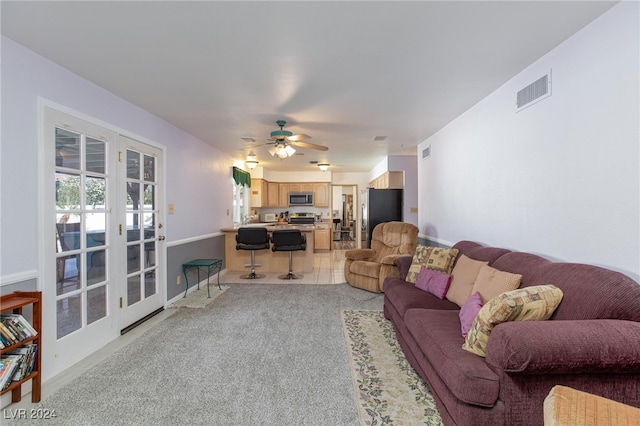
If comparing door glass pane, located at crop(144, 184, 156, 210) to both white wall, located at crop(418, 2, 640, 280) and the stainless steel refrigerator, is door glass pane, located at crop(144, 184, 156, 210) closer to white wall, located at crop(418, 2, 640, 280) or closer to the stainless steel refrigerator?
white wall, located at crop(418, 2, 640, 280)

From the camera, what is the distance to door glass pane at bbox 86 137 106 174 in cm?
263

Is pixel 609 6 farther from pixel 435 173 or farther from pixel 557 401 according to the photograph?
pixel 435 173

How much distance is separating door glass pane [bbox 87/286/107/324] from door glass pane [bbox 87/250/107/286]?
3.3 inches

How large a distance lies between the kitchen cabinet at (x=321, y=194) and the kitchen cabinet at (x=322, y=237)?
80cm

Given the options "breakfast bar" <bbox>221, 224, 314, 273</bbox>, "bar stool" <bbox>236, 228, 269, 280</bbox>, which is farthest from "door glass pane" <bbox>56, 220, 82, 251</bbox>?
"breakfast bar" <bbox>221, 224, 314, 273</bbox>

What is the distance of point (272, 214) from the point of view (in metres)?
8.85

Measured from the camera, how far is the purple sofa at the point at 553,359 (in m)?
1.29

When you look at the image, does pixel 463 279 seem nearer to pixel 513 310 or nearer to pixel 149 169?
pixel 513 310

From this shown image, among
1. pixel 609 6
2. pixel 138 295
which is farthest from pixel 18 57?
pixel 609 6

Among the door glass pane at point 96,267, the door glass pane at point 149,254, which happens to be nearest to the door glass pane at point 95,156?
the door glass pane at point 96,267

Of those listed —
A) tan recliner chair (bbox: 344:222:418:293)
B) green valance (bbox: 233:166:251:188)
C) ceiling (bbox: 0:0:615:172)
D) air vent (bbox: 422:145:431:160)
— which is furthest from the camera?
green valance (bbox: 233:166:251:188)

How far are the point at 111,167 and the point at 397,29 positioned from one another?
280 cm

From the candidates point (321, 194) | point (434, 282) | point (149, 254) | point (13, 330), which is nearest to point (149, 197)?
point (149, 254)

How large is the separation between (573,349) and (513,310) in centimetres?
29
